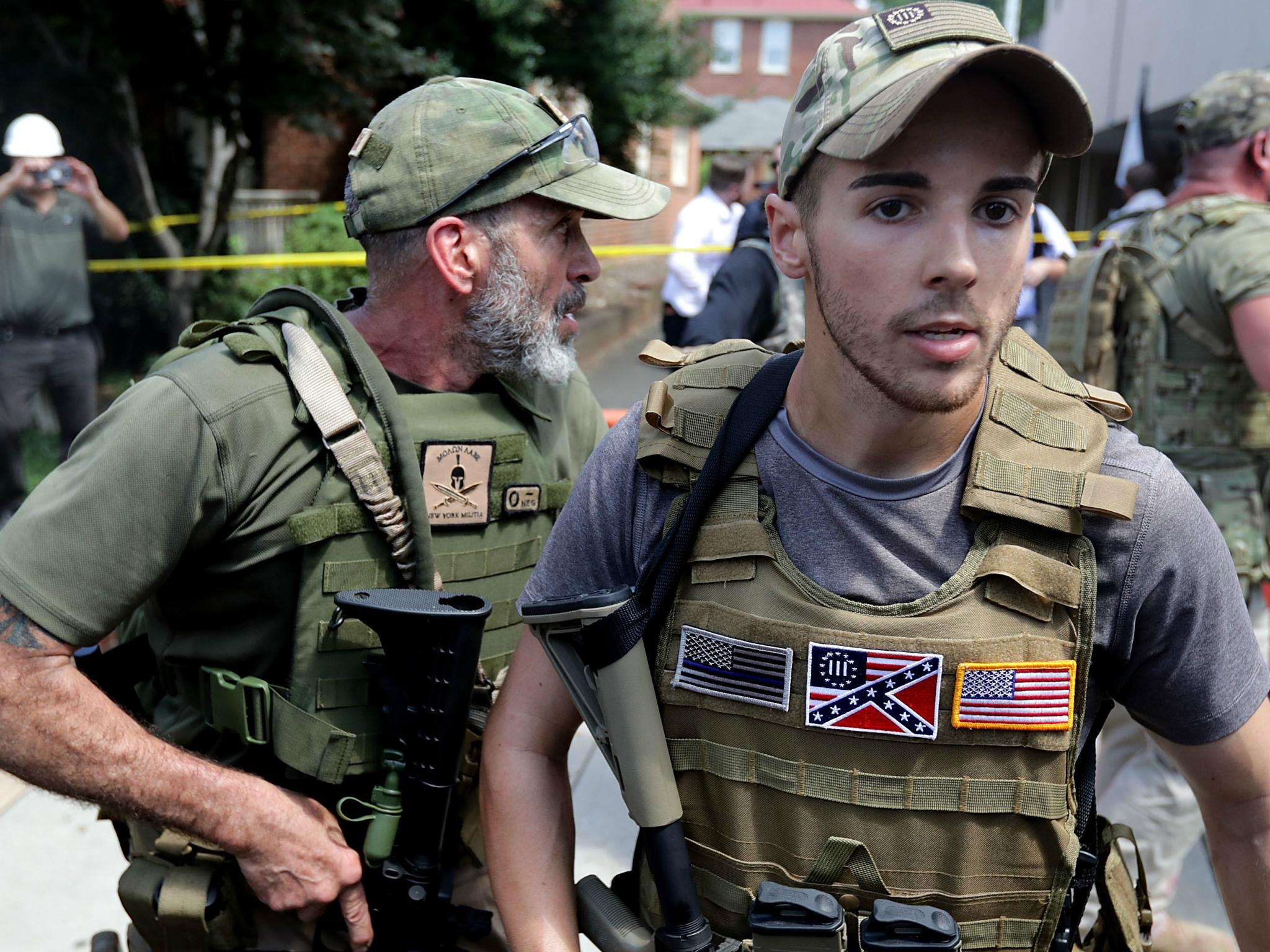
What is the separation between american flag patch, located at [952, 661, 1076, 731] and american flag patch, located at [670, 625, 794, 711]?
0.21 m

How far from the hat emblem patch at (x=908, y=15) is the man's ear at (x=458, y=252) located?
984mm

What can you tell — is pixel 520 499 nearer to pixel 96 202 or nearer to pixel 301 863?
pixel 301 863

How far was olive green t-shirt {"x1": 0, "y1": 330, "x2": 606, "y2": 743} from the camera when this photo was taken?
1.71m

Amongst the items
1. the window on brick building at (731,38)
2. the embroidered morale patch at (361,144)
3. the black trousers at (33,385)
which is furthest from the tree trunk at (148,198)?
the window on brick building at (731,38)

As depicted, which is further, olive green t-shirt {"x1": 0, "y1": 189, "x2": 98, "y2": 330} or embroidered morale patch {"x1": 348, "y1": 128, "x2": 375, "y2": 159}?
olive green t-shirt {"x1": 0, "y1": 189, "x2": 98, "y2": 330}

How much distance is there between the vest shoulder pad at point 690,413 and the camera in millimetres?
1526

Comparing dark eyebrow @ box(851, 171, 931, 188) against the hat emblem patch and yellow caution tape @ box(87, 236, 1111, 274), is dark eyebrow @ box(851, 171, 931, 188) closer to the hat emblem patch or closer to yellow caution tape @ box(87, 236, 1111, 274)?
the hat emblem patch

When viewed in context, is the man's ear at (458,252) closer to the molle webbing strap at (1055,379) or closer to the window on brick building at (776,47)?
the molle webbing strap at (1055,379)

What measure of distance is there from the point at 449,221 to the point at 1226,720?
1512 mm

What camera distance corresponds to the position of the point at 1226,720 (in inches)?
55.6

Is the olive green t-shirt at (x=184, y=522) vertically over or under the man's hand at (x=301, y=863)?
over

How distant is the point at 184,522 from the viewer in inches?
69.2

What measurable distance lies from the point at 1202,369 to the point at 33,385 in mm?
5200

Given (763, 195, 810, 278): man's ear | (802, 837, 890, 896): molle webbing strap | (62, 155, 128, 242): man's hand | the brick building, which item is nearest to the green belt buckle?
(802, 837, 890, 896): molle webbing strap
